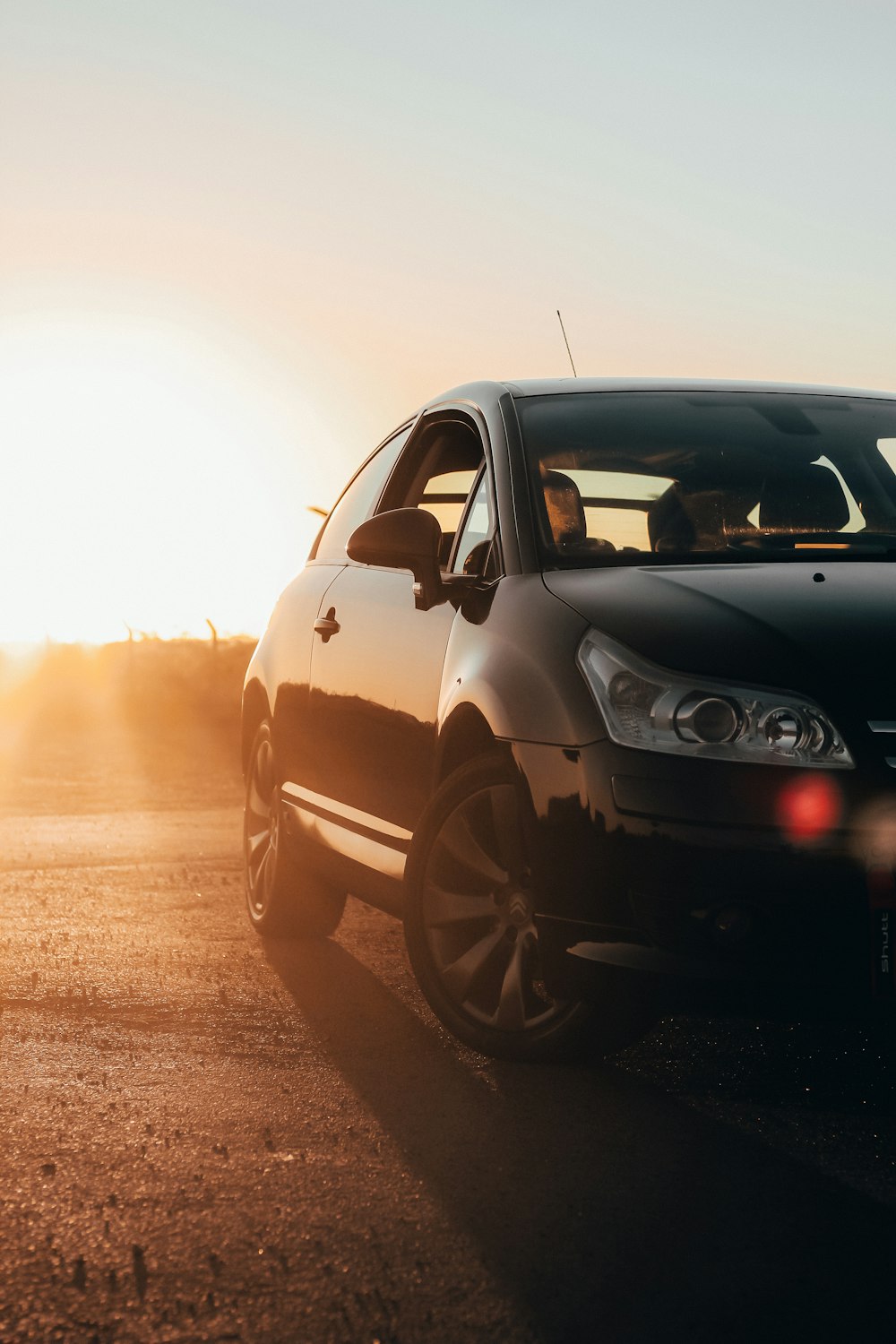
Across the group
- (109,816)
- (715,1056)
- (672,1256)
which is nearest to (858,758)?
(672,1256)

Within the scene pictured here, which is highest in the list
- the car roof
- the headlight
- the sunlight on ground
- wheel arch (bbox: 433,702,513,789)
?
the car roof

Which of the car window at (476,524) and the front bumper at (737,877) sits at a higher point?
the car window at (476,524)

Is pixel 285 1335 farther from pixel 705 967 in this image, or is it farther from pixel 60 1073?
pixel 60 1073

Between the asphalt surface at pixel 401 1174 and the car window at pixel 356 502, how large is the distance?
1.64 meters

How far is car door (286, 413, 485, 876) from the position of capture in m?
4.72

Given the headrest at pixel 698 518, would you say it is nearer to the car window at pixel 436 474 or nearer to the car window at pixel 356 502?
the car window at pixel 436 474

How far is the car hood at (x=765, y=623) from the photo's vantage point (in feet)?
11.6

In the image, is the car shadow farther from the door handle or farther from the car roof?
the car roof

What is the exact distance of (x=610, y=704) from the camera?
368 cm

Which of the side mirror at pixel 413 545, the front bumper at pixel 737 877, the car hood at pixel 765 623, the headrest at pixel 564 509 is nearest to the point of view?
the front bumper at pixel 737 877

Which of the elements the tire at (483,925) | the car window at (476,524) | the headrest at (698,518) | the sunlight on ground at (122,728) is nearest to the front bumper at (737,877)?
the tire at (483,925)

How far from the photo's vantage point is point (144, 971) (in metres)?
5.68

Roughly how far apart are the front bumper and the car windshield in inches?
39.5

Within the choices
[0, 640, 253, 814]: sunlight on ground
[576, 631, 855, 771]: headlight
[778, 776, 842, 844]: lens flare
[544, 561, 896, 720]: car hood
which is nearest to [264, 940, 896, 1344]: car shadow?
[778, 776, 842, 844]: lens flare
